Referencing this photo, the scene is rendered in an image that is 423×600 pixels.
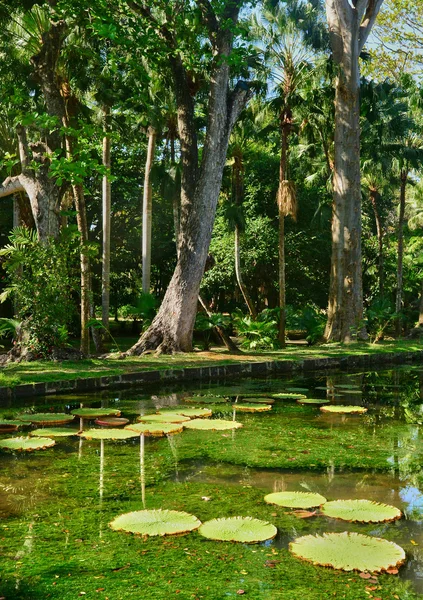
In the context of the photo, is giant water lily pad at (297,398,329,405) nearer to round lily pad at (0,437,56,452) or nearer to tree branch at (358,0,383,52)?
round lily pad at (0,437,56,452)

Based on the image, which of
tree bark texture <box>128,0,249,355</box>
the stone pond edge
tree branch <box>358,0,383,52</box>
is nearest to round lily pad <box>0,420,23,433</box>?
the stone pond edge

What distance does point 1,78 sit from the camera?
1725 cm

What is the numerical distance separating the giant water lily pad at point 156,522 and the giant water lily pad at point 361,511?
0.85 metres

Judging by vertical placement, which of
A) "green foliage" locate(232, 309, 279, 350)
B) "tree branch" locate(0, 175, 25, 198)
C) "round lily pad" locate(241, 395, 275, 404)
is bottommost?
"round lily pad" locate(241, 395, 275, 404)

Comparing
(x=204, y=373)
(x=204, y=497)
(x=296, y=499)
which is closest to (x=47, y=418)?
(x=204, y=497)

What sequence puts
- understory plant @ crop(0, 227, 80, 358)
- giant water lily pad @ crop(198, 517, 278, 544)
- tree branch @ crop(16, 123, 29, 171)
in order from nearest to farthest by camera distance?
giant water lily pad @ crop(198, 517, 278, 544) < understory plant @ crop(0, 227, 80, 358) < tree branch @ crop(16, 123, 29, 171)

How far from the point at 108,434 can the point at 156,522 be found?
2.57m

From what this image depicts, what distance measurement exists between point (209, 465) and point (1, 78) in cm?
1436

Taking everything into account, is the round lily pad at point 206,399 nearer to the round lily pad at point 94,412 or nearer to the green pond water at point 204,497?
the green pond water at point 204,497

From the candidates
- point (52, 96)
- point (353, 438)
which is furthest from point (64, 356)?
point (353, 438)

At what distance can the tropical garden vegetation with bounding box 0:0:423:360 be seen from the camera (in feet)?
42.9

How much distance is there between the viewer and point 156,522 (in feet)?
13.1

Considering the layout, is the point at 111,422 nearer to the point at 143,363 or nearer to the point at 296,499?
the point at 296,499

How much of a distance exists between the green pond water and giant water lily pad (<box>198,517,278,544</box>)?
6cm
